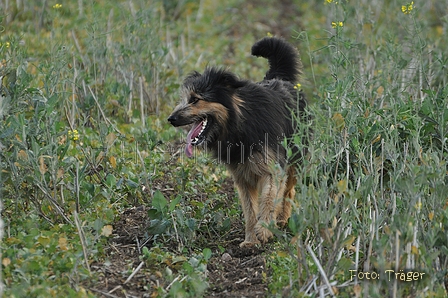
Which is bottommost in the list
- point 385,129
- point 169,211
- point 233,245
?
point 233,245

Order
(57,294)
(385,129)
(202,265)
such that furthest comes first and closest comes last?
(385,129), (202,265), (57,294)

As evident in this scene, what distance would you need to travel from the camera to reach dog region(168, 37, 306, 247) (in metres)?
5.55

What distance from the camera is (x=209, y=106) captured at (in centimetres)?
555

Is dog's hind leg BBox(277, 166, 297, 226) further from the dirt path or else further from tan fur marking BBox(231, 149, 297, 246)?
the dirt path

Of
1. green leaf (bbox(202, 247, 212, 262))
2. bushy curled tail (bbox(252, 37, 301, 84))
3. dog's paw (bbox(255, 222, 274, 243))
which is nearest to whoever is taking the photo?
green leaf (bbox(202, 247, 212, 262))

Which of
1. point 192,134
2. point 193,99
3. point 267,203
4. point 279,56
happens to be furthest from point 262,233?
point 279,56

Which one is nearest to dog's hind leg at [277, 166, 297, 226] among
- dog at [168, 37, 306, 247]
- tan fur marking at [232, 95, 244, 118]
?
dog at [168, 37, 306, 247]

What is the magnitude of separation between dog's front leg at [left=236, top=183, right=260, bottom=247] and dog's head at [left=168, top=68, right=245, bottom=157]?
20.1 inches

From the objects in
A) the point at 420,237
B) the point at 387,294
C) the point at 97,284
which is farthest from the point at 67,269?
the point at 420,237

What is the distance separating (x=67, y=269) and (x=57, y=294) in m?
0.29

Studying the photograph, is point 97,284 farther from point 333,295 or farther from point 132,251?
point 333,295

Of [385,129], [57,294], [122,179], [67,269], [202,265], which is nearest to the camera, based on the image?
[57,294]

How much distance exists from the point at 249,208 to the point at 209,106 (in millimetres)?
882

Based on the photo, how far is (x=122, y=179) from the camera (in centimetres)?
545
